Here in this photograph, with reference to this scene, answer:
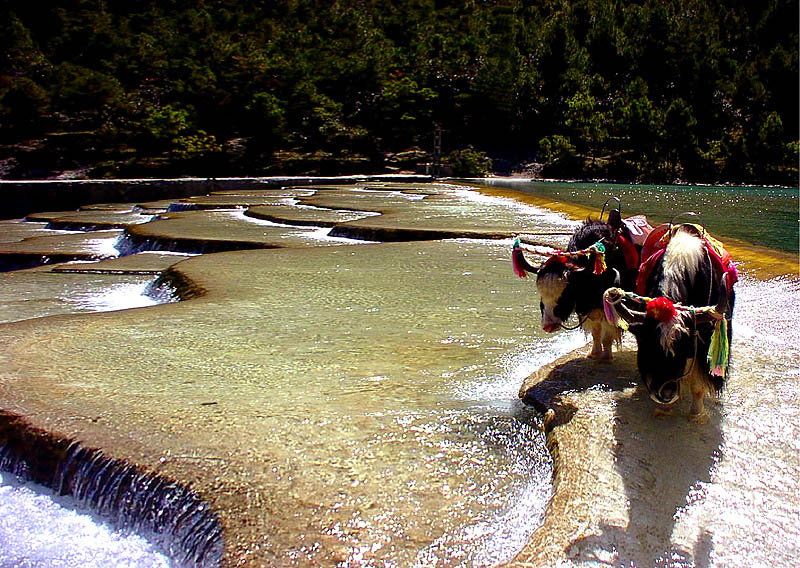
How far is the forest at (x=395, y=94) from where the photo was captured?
5041cm

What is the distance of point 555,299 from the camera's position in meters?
4.03

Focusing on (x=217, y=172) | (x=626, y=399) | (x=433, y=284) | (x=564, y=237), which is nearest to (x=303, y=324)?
(x=433, y=284)

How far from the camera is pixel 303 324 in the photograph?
5.74m

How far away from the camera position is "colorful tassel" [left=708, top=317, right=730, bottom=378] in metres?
3.30

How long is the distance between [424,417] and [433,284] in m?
3.67

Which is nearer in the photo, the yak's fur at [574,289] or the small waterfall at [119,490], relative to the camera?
the small waterfall at [119,490]

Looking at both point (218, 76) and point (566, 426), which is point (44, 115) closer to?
point (218, 76)

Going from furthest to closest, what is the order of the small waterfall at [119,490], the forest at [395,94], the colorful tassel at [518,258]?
the forest at [395,94] → the colorful tassel at [518,258] → the small waterfall at [119,490]

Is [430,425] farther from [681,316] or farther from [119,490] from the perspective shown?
[119,490]

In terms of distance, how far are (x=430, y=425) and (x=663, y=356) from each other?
119 centimetres

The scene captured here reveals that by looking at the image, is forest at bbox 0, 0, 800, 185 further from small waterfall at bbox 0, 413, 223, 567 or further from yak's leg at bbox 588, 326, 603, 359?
small waterfall at bbox 0, 413, 223, 567

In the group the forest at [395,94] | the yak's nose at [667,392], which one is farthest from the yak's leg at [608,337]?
the forest at [395,94]

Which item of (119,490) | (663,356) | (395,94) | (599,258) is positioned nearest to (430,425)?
(663,356)

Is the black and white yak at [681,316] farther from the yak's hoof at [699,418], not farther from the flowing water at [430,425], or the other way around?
the flowing water at [430,425]
